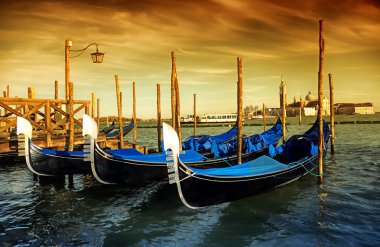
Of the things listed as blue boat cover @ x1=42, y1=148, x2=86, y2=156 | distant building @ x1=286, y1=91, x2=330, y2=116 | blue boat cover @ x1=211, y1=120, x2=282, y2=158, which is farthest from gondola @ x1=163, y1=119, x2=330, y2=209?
distant building @ x1=286, y1=91, x2=330, y2=116

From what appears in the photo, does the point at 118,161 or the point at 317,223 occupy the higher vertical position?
the point at 118,161

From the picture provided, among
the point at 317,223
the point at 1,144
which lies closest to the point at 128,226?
the point at 317,223

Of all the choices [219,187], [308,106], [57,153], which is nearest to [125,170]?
[57,153]

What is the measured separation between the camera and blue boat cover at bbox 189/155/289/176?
22.0 feet

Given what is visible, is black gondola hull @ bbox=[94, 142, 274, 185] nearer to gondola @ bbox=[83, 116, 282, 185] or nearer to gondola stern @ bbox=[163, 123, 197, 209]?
gondola @ bbox=[83, 116, 282, 185]

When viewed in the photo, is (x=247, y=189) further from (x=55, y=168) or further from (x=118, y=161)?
(x=55, y=168)

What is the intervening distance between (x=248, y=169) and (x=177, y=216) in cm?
197

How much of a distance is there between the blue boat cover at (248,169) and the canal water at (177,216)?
83 cm

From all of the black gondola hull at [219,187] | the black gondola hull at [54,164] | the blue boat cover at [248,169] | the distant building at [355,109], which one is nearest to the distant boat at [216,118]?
the black gondola hull at [54,164]

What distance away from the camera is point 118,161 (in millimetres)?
8664

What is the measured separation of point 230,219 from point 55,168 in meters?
5.61

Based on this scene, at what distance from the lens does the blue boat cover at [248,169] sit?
265 inches

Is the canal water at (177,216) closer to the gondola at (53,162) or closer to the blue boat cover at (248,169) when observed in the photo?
the gondola at (53,162)

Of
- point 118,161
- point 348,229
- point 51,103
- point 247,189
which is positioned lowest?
point 348,229
